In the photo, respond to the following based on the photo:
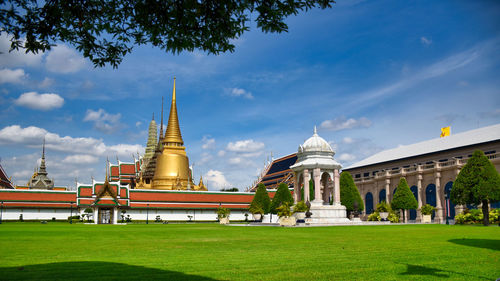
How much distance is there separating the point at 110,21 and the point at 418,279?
22.6 ft

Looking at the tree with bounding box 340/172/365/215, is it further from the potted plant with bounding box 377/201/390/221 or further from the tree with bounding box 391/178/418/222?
the potted plant with bounding box 377/201/390/221

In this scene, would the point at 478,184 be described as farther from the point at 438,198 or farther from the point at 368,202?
the point at 368,202

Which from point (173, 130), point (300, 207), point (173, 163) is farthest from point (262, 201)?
point (173, 130)

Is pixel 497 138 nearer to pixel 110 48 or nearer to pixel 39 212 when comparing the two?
pixel 110 48

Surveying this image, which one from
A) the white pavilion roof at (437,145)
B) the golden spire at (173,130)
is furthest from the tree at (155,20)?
the golden spire at (173,130)

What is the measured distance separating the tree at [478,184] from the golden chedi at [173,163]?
5642 cm

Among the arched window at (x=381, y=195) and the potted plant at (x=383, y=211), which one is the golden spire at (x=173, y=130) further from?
the potted plant at (x=383, y=211)

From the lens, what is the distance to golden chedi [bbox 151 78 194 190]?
8832cm

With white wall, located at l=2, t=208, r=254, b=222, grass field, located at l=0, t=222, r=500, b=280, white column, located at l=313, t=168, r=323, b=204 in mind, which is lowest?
white wall, located at l=2, t=208, r=254, b=222

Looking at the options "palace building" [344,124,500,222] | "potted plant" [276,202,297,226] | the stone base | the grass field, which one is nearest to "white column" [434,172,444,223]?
"palace building" [344,124,500,222]

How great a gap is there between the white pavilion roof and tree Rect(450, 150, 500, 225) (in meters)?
17.3

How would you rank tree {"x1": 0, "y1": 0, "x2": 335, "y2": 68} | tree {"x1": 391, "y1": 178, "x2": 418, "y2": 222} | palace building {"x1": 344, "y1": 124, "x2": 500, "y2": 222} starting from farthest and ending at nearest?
1. palace building {"x1": 344, "y1": 124, "x2": 500, "y2": 222}
2. tree {"x1": 391, "y1": 178, "x2": 418, "y2": 222}
3. tree {"x1": 0, "y1": 0, "x2": 335, "y2": 68}

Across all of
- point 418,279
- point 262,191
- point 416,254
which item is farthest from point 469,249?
point 262,191

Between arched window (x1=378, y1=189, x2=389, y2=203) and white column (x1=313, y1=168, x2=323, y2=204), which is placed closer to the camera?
white column (x1=313, y1=168, x2=323, y2=204)
